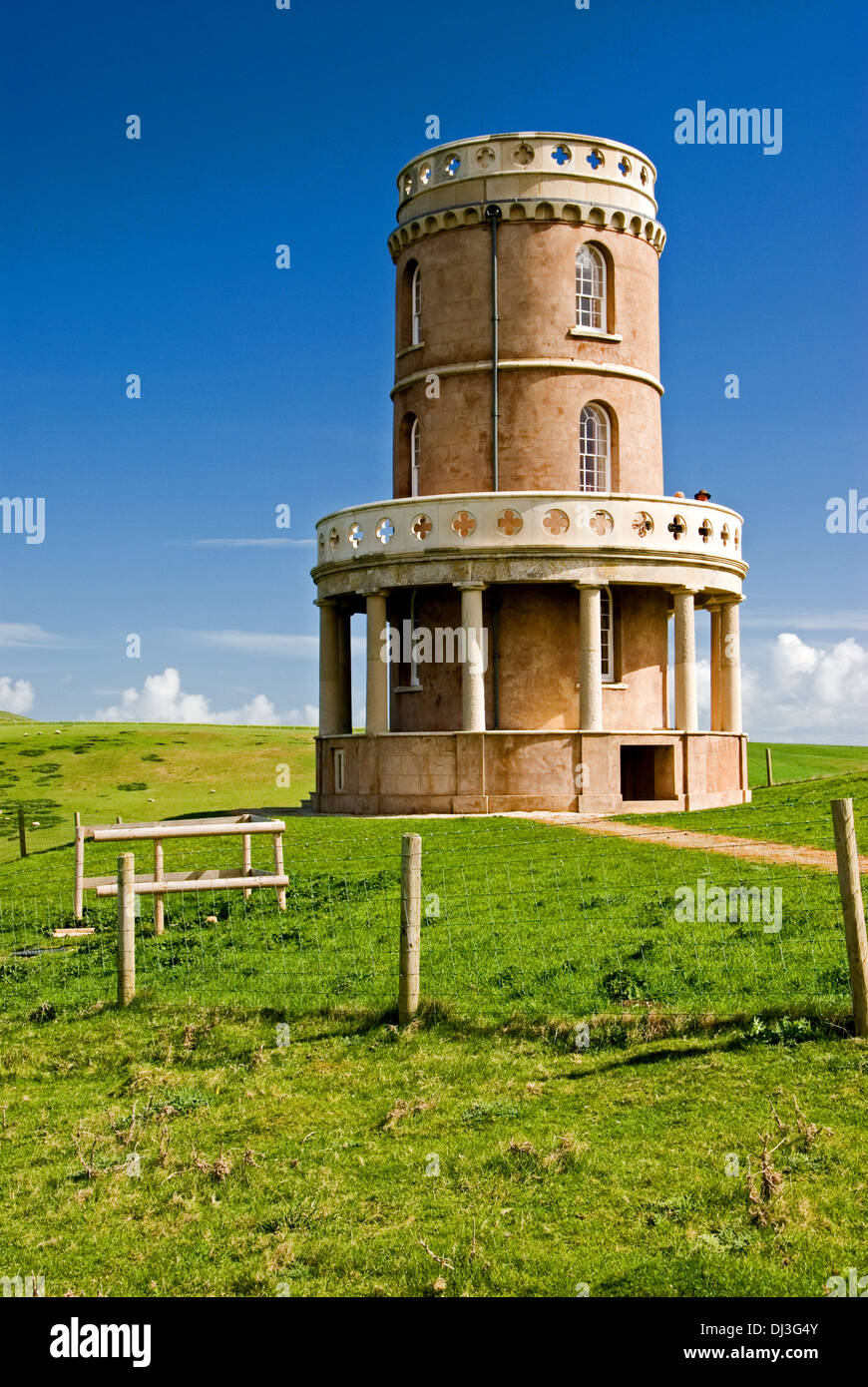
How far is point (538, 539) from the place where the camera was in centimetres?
3391

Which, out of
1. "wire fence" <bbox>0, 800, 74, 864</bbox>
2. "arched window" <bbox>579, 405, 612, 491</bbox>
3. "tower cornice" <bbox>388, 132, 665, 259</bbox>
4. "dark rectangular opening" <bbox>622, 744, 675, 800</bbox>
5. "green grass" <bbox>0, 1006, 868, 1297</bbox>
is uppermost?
"tower cornice" <bbox>388, 132, 665, 259</bbox>

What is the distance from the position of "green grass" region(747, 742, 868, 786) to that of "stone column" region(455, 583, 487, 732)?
77.6 feet

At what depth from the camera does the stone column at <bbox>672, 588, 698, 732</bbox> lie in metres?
35.4

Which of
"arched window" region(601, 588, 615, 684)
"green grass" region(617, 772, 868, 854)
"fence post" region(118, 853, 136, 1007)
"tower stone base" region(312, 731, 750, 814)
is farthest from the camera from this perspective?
→ "arched window" region(601, 588, 615, 684)

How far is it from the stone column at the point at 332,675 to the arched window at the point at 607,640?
763 centimetres

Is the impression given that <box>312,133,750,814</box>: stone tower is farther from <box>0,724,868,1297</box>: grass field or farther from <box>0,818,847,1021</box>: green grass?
<box>0,724,868,1297</box>: grass field

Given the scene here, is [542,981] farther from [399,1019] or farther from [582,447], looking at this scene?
[582,447]

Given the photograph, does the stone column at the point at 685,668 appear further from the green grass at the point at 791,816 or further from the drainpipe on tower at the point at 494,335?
the drainpipe on tower at the point at 494,335

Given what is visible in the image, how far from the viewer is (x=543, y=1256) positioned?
815cm

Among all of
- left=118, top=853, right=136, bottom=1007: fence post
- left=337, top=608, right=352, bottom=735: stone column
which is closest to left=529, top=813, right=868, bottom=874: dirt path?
left=118, top=853, right=136, bottom=1007: fence post

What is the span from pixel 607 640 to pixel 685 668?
2.47 m

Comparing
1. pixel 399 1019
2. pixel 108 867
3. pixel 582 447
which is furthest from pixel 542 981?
pixel 582 447

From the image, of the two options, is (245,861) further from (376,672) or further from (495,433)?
(495,433)
